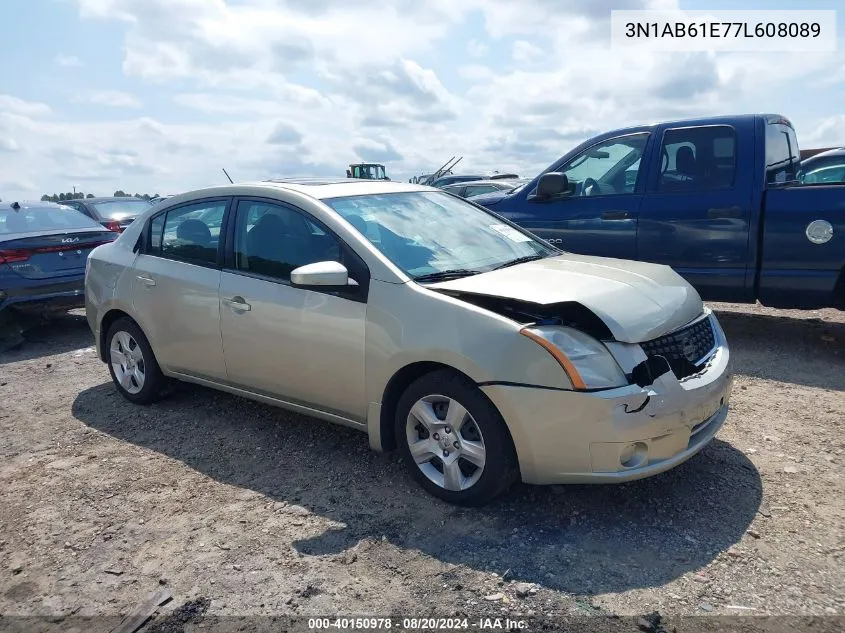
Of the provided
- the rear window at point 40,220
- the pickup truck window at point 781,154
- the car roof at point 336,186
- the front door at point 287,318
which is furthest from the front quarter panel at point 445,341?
the rear window at point 40,220

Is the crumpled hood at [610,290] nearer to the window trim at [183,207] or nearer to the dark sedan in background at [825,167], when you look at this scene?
the window trim at [183,207]

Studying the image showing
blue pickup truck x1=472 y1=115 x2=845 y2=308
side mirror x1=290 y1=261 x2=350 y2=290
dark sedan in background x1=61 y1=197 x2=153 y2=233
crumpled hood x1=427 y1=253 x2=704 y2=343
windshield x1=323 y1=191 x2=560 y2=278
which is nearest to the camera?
crumpled hood x1=427 y1=253 x2=704 y2=343

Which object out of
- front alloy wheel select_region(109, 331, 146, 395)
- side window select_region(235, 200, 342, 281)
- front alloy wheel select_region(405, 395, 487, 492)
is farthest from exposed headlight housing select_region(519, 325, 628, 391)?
front alloy wheel select_region(109, 331, 146, 395)

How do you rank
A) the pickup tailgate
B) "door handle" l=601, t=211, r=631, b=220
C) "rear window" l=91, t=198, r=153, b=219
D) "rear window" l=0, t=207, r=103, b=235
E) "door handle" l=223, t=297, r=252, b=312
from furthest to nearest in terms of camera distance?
1. "rear window" l=91, t=198, r=153, b=219
2. "rear window" l=0, t=207, r=103, b=235
3. "door handle" l=601, t=211, r=631, b=220
4. the pickup tailgate
5. "door handle" l=223, t=297, r=252, b=312

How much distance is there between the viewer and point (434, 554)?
118 inches

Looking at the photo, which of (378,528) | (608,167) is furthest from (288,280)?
(608,167)

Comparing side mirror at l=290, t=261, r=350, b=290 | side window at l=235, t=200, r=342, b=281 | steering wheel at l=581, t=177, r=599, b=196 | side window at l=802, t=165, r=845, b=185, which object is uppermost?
side window at l=802, t=165, r=845, b=185

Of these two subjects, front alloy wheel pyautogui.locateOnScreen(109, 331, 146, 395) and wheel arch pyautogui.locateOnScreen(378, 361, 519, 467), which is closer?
wheel arch pyautogui.locateOnScreen(378, 361, 519, 467)

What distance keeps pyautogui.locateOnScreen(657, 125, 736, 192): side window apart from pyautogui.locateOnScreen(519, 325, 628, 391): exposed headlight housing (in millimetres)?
3656

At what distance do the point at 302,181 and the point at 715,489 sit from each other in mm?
3121

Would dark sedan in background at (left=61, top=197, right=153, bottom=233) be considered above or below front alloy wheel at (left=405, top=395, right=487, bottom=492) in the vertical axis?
above

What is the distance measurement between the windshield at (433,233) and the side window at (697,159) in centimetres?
229

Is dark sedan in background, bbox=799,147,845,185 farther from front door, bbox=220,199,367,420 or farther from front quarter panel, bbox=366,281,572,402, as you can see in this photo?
front door, bbox=220,199,367,420

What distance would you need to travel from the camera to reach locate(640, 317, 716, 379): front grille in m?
3.26
